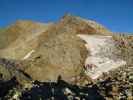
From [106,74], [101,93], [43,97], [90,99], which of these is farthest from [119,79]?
[43,97]

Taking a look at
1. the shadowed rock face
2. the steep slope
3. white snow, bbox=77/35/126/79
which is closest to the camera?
white snow, bbox=77/35/126/79

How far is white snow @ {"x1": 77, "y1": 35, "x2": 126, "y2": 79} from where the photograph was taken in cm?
2766

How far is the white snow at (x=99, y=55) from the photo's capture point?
90.7ft

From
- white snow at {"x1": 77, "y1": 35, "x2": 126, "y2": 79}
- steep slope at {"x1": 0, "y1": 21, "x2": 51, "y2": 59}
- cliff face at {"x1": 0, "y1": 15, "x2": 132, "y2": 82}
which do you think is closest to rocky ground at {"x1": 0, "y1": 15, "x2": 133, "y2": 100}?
cliff face at {"x1": 0, "y1": 15, "x2": 132, "y2": 82}

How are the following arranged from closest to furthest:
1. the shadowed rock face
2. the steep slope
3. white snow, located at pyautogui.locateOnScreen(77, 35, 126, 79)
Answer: white snow, located at pyautogui.locateOnScreen(77, 35, 126, 79)
the shadowed rock face
the steep slope

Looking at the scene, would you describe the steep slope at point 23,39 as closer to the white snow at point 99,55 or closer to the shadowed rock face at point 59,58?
the shadowed rock face at point 59,58

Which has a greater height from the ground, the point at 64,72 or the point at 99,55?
the point at 99,55

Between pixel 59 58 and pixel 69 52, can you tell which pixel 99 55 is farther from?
pixel 59 58

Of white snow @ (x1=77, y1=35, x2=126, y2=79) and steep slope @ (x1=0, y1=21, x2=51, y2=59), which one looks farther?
steep slope @ (x1=0, y1=21, x2=51, y2=59)

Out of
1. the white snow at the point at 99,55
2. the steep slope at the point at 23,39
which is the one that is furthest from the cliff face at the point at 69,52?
the steep slope at the point at 23,39

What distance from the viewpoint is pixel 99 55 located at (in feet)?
95.9

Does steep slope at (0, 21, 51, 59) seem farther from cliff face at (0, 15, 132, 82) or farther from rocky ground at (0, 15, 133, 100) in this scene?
cliff face at (0, 15, 132, 82)

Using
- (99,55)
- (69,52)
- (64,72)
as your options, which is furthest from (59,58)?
(99,55)

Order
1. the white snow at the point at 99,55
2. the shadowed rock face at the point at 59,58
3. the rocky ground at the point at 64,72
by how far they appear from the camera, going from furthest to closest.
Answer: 1. the shadowed rock face at the point at 59,58
2. the white snow at the point at 99,55
3. the rocky ground at the point at 64,72
